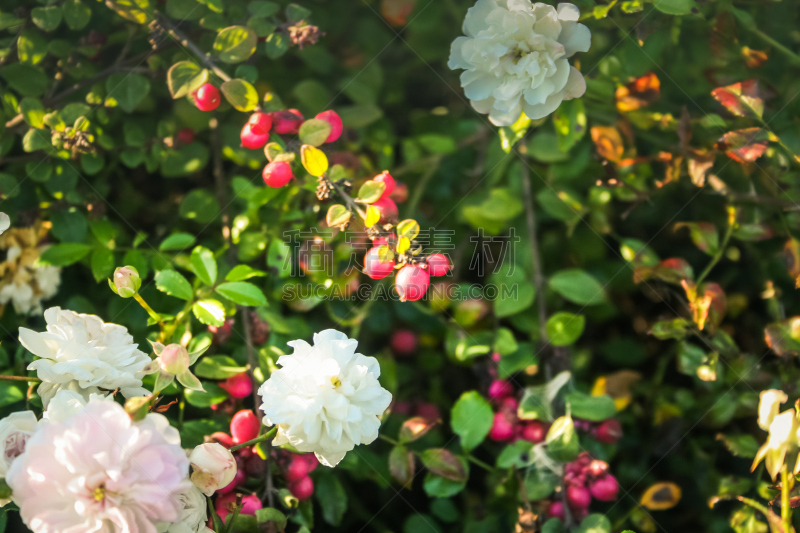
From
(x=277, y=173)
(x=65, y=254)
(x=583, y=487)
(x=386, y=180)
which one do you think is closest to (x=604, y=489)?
(x=583, y=487)

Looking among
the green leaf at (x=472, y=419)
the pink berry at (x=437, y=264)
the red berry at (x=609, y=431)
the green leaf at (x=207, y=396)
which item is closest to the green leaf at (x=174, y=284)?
the green leaf at (x=207, y=396)

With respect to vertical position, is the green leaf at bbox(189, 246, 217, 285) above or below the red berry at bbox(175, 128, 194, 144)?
below

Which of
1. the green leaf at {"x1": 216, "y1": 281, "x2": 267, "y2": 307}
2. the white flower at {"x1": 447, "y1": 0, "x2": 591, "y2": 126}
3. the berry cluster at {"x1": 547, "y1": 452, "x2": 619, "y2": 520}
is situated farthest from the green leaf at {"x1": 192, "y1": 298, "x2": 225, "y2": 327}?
the berry cluster at {"x1": 547, "y1": 452, "x2": 619, "y2": 520}

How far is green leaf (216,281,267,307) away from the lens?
2.45 feet

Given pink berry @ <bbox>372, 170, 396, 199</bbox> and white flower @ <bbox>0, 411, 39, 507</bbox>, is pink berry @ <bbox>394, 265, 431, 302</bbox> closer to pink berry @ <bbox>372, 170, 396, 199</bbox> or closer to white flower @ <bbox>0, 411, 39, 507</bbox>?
pink berry @ <bbox>372, 170, 396, 199</bbox>

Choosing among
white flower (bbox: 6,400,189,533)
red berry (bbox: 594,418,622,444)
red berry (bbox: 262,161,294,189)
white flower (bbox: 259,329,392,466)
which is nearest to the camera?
white flower (bbox: 6,400,189,533)

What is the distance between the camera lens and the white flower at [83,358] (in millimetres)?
624

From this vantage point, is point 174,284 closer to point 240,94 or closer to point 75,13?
point 240,94

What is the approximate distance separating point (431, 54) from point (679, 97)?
51 cm

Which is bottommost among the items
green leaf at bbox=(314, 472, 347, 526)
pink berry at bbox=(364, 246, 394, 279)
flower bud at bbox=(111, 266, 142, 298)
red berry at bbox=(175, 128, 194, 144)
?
green leaf at bbox=(314, 472, 347, 526)

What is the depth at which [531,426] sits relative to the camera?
35.8 inches

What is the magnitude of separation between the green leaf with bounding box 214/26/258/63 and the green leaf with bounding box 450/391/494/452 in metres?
0.63

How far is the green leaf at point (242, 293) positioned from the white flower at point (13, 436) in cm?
26

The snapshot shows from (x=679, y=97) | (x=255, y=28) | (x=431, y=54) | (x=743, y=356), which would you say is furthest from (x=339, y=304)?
(x=679, y=97)
